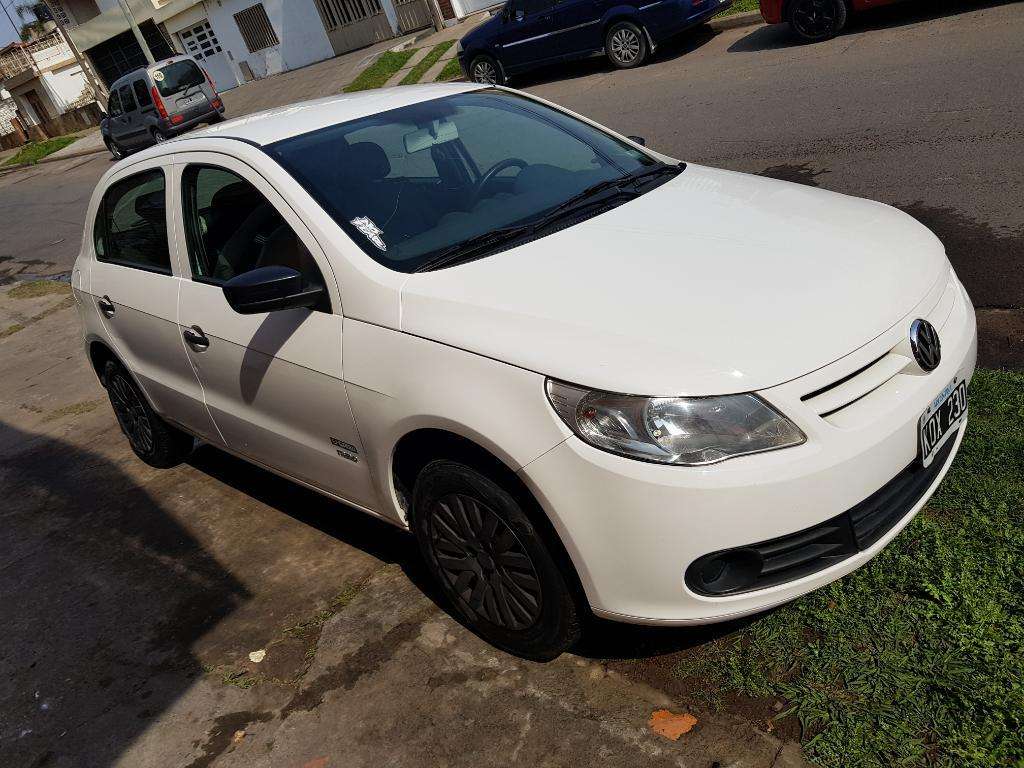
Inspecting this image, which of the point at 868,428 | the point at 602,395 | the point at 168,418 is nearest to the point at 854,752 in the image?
the point at 868,428

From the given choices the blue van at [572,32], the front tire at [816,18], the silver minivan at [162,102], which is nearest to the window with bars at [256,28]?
the silver minivan at [162,102]

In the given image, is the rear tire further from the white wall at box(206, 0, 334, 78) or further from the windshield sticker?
the white wall at box(206, 0, 334, 78)

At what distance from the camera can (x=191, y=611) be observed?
13.0ft

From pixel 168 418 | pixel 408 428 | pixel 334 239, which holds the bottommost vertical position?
pixel 168 418

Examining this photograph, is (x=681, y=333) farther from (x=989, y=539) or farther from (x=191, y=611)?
(x=191, y=611)

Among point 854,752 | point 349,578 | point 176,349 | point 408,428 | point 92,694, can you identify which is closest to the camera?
point 854,752

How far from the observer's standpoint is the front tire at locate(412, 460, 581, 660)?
2.77m

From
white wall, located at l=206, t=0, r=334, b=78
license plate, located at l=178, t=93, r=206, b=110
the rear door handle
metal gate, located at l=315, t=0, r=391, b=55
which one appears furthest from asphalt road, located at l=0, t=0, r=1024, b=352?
white wall, located at l=206, t=0, r=334, b=78

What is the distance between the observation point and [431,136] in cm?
392

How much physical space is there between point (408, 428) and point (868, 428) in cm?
137

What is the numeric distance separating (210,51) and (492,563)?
3826cm

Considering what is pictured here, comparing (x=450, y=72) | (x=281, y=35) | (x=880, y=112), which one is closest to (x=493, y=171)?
(x=880, y=112)

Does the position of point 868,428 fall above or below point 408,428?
below

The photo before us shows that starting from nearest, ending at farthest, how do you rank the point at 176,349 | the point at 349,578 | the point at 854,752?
the point at 854,752 → the point at 349,578 → the point at 176,349
